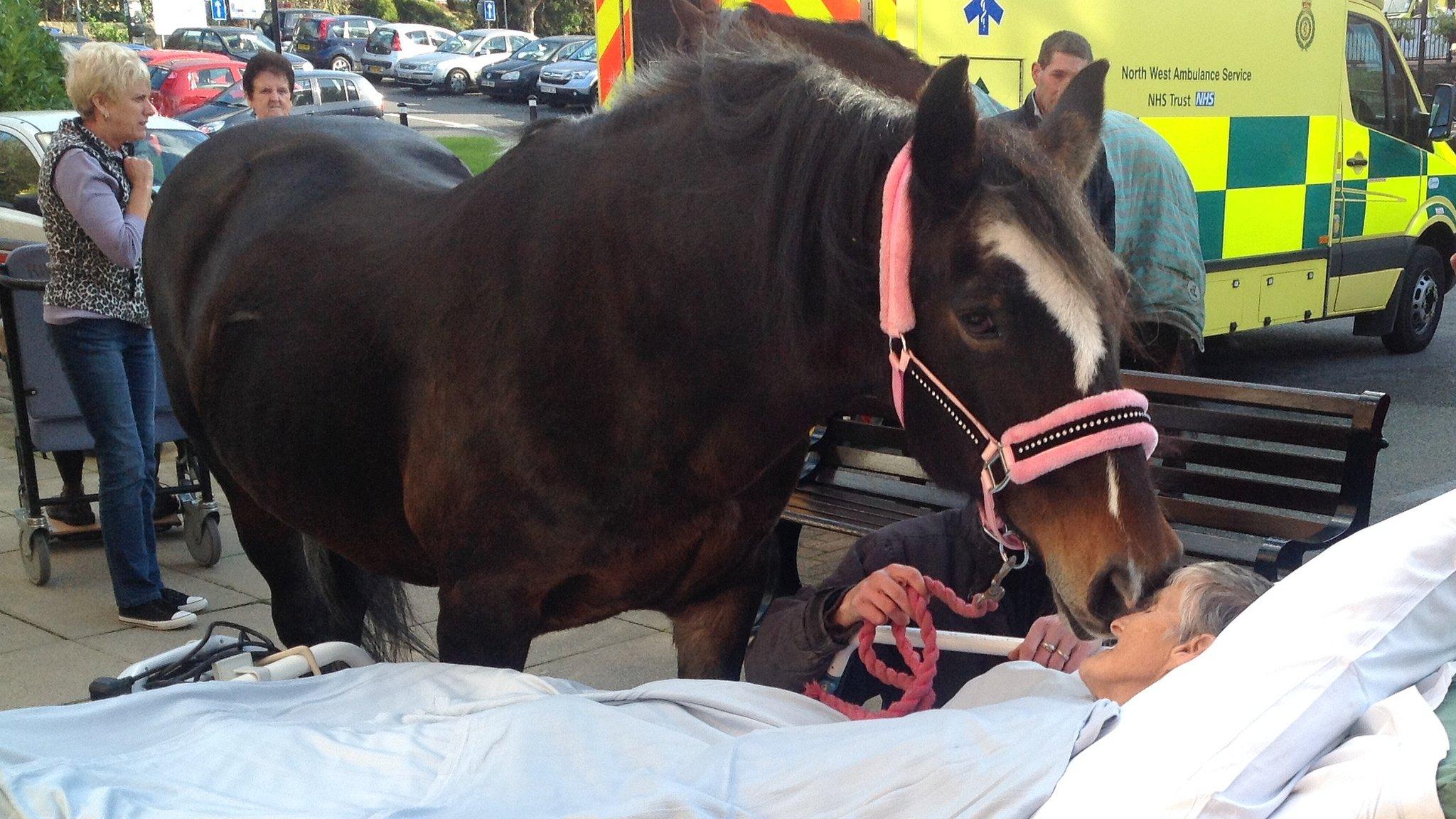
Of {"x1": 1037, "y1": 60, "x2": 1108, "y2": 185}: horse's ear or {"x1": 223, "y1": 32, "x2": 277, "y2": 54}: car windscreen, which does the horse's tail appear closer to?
{"x1": 1037, "y1": 60, "x2": 1108, "y2": 185}: horse's ear

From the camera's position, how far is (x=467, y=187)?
2709 millimetres

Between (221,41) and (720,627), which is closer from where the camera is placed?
(720,627)

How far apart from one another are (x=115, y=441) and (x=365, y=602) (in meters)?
1.53

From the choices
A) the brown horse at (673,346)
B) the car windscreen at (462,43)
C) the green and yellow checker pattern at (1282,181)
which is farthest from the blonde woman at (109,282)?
the car windscreen at (462,43)

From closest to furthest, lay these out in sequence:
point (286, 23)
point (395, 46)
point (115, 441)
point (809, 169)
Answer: point (809, 169), point (115, 441), point (395, 46), point (286, 23)

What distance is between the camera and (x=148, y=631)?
15.3 feet

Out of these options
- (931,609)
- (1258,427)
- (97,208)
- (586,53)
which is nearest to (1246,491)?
(1258,427)

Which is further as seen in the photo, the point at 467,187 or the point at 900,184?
the point at 467,187

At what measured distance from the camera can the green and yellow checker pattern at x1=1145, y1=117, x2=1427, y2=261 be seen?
7.44 m

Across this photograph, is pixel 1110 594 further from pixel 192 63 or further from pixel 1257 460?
pixel 192 63

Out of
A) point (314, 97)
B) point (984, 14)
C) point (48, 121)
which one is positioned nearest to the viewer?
point (984, 14)

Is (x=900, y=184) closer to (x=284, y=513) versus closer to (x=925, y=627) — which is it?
(x=925, y=627)

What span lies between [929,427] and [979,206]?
1.14 feet

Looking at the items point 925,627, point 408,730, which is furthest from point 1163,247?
point 408,730
